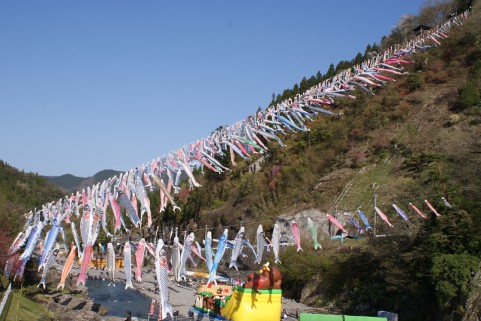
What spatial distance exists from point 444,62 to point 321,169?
737 inches

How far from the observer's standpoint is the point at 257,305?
48.5 feet

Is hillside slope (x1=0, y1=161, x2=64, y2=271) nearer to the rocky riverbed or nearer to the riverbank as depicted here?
the riverbank

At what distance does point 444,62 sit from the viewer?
4678 centimetres

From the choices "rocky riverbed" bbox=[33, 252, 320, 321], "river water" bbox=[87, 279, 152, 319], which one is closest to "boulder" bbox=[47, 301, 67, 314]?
"rocky riverbed" bbox=[33, 252, 320, 321]

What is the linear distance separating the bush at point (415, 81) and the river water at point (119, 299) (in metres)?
30.7

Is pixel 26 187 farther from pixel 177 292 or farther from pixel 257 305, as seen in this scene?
pixel 257 305

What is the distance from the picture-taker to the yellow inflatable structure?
14742mm

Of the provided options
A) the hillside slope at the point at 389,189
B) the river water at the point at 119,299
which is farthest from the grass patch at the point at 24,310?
the hillside slope at the point at 389,189

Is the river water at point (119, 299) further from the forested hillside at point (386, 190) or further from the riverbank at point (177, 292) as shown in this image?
the forested hillside at point (386, 190)

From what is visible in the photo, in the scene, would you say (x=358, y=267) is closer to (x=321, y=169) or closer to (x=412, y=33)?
(x=321, y=169)

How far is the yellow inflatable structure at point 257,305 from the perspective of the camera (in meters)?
14.7

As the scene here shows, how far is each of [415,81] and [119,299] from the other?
107 ft

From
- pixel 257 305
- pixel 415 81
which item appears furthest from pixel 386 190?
pixel 415 81

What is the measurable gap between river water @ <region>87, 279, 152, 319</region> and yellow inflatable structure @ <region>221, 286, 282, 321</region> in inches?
511
